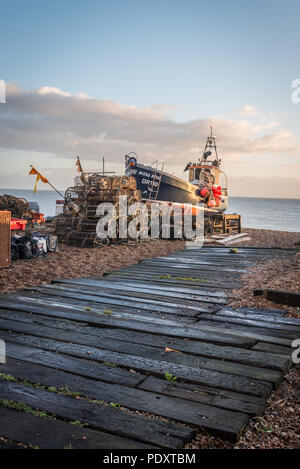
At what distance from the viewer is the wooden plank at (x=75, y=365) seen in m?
3.29

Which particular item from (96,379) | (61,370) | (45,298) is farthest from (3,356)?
(45,298)

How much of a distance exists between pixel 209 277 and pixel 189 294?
1784mm

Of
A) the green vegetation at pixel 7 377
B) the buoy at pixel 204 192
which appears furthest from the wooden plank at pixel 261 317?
the buoy at pixel 204 192

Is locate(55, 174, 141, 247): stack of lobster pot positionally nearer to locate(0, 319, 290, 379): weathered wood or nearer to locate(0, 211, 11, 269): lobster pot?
locate(0, 211, 11, 269): lobster pot

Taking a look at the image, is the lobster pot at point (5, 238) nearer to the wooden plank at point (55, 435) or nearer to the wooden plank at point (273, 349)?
the wooden plank at point (273, 349)

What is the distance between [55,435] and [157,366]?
1259 mm

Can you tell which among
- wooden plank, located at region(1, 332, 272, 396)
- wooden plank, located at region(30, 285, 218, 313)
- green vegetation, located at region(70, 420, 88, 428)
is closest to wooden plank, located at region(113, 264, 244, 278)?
wooden plank, located at region(30, 285, 218, 313)

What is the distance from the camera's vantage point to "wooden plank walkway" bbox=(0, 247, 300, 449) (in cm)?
260

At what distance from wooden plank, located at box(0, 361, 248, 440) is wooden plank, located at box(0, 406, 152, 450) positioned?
1.29 ft

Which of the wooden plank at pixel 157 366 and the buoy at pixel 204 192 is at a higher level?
the buoy at pixel 204 192

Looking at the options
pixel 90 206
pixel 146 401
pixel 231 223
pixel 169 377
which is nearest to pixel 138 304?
pixel 169 377

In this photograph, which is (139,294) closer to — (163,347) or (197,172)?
(163,347)

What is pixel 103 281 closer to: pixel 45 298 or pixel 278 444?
pixel 45 298

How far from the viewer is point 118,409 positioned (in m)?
2.80
